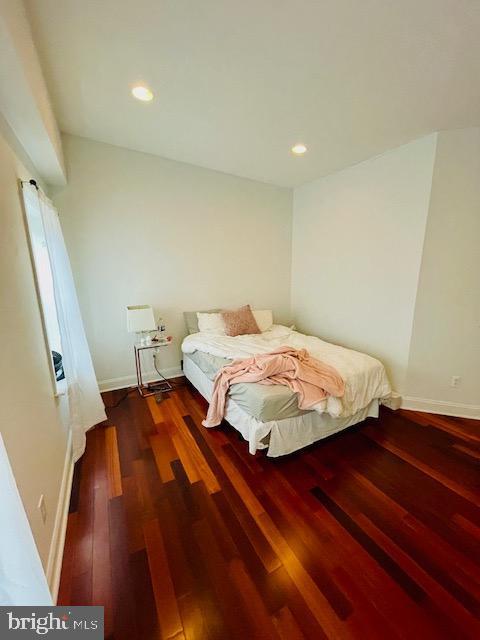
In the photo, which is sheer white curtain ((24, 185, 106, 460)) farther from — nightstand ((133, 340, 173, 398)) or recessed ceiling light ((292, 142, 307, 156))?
recessed ceiling light ((292, 142, 307, 156))

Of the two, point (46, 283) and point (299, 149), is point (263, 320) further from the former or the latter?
point (46, 283)

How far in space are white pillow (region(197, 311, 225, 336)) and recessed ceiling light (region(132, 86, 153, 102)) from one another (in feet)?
6.85

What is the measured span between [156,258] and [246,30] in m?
2.14

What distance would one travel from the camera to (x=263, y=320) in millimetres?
3451

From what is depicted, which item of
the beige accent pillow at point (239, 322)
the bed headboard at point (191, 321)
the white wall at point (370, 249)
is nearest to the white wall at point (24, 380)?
the bed headboard at point (191, 321)

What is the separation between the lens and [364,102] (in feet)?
6.08

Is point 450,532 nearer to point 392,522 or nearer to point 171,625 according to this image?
point 392,522

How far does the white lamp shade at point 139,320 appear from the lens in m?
2.60

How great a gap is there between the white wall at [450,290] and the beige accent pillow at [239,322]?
1.77m

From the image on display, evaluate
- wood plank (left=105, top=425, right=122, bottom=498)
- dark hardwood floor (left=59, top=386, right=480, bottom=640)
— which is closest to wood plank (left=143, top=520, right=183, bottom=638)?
dark hardwood floor (left=59, top=386, right=480, bottom=640)

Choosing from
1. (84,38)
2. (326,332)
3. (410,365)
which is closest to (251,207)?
(326,332)

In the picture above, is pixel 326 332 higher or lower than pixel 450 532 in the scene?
higher

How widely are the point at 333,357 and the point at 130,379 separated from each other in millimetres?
2408

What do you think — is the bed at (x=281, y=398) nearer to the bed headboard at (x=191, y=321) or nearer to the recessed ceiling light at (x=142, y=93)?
the bed headboard at (x=191, y=321)
